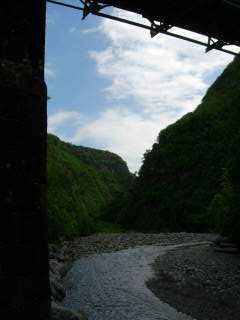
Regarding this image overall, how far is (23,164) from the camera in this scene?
515cm

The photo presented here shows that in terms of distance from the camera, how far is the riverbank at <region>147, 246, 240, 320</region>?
14695 millimetres

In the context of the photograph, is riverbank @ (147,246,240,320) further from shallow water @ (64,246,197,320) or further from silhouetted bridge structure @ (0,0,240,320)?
silhouetted bridge structure @ (0,0,240,320)

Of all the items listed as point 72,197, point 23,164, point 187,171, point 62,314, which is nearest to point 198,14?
point 62,314

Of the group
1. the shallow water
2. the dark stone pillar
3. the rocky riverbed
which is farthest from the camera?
the rocky riverbed

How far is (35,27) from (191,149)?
52224mm

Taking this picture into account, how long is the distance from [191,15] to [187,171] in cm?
4234

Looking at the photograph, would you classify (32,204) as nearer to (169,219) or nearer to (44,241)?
(44,241)

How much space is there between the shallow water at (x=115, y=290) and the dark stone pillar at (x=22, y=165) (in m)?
8.88

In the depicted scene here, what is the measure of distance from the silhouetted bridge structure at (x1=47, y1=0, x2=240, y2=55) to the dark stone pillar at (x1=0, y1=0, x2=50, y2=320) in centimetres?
582

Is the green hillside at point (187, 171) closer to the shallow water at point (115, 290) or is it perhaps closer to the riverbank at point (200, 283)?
the riverbank at point (200, 283)

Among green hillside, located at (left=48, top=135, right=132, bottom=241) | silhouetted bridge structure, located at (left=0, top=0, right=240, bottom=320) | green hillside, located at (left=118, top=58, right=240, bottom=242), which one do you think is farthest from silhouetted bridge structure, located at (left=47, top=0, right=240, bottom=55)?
green hillside, located at (left=118, top=58, right=240, bottom=242)

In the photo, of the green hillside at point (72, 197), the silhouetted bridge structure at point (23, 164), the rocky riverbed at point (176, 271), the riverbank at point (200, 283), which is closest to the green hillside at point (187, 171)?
the green hillside at point (72, 197)

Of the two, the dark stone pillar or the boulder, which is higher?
the dark stone pillar

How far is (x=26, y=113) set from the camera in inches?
207
